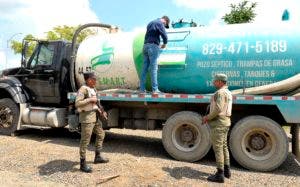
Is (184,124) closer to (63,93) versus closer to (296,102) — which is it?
(296,102)

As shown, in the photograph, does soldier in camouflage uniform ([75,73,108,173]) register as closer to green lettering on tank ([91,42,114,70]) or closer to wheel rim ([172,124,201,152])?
wheel rim ([172,124,201,152])

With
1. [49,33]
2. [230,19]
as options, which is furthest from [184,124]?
[49,33]

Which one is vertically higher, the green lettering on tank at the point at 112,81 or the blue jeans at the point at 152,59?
the blue jeans at the point at 152,59

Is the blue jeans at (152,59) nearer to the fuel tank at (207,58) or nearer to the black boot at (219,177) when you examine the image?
the fuel tank at (207,58)

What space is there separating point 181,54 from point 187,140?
6.08ft

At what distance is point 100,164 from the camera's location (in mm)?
8023

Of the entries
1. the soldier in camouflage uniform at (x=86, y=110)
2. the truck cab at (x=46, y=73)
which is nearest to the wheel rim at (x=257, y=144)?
the soldier in camouflage uniform at (x=86, y=110)

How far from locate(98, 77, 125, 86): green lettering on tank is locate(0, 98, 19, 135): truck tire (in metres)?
2.73

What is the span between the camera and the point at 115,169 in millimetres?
7668

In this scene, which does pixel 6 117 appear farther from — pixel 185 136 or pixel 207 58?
pixel 207 58

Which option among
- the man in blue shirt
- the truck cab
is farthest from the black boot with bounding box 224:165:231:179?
the truck cab

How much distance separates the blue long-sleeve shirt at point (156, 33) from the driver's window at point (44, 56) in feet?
10.3

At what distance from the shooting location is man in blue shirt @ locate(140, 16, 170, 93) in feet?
29.4

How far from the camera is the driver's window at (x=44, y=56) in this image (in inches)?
432
